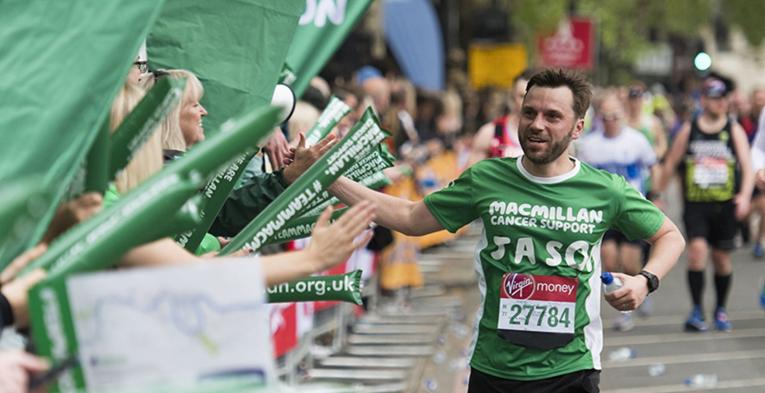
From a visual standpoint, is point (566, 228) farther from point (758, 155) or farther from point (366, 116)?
point (758, 155)

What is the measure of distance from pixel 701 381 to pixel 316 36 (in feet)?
16.5

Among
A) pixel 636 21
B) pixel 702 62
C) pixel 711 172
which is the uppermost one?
pixel 636 21

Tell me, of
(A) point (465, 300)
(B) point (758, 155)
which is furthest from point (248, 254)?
(A) point (465, 300)

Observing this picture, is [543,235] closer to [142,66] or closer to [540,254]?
[540,254]

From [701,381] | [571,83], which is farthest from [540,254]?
[701,381]

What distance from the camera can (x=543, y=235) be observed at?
5570 millimetres

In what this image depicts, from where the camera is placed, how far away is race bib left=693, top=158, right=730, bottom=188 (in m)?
12.5

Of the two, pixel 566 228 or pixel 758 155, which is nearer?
pixel 566 228

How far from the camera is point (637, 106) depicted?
52.2ft

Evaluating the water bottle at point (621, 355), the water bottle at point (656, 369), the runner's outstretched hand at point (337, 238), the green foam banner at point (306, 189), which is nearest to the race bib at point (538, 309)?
the green foam banner at point (306, 189)

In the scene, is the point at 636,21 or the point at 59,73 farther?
the point at 636,21

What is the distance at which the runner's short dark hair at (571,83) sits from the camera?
564 cm

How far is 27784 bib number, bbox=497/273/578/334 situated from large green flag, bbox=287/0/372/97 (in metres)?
1.13

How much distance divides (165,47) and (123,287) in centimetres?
236
